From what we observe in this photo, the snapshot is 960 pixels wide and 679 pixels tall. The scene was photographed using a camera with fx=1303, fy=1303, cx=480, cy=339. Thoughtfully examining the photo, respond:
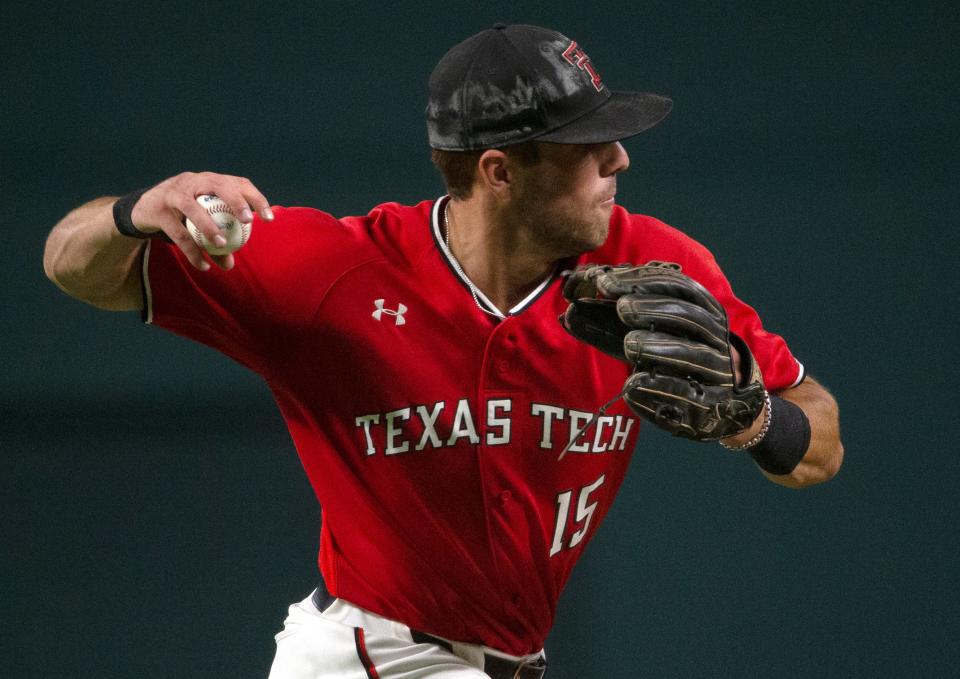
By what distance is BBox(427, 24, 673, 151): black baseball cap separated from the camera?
183 centimetres

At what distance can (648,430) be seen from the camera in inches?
116

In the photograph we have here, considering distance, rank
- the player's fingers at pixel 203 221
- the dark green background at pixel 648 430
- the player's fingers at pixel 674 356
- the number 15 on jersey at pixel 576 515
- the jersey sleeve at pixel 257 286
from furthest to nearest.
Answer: the dark green background at pixel 648 430 → the number 15 on jersey at pixel 576 515 → the jersey sleeve at pixel 257 286 → the player's fingers at pixel 674 356 → the player's fingers at pixel 203 221

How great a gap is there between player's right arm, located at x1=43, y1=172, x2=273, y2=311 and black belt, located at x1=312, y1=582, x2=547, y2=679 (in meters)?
0.55

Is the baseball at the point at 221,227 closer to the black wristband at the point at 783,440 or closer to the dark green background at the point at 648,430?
the black wristband at the point at 783,440

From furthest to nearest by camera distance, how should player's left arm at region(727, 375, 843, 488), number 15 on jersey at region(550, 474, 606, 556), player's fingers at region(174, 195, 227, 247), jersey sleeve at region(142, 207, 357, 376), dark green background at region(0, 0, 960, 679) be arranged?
dark green background at region(0, 0, 960, 679)
number 15 on jersey at region(550, 474, 606, 556)
player's left arm at region(727, 375, 843, 488)
jersey sleeve at region(142, 207, 357, 376)
player's fingers at region(174, 195, 227, 247)

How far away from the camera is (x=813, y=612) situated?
302 cm

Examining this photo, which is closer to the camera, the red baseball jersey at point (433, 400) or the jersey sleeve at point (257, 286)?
the jersey sleeve at point (257, 286)

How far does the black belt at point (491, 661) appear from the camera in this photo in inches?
76.9

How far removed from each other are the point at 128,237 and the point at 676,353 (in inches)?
27.2

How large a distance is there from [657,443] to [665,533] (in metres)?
0.21

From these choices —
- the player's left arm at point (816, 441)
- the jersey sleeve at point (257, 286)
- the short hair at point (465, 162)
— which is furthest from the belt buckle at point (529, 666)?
the short hair at point (465, 162)

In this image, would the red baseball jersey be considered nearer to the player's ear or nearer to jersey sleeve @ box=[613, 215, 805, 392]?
jersey sleeve @ box=[613, 215, 805, 392]

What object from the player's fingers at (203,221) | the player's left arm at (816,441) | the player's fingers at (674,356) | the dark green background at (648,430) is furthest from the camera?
the dark green background at (648,430)

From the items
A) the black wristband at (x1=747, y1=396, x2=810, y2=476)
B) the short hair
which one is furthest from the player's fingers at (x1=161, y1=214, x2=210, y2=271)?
the black wristband at (x1=747, y1=396, x2=810, y2=476)
